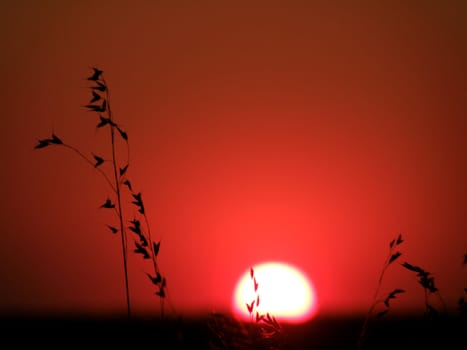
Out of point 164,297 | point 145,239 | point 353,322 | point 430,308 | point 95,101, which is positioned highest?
point 95,101

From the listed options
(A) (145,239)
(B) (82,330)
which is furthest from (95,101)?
(B) (82,330)

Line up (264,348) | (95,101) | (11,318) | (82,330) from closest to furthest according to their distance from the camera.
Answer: (264,348) < (95,101) < (82,330) < (11,318)

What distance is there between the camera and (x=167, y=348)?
2.65 m

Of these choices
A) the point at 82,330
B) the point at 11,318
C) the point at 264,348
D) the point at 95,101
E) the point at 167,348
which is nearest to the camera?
the point at 167,348

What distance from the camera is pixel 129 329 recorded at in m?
2.74

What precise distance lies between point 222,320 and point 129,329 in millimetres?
480

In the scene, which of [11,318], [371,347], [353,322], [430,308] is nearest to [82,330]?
[371,347]

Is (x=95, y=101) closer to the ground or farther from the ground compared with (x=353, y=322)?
farther from the ground

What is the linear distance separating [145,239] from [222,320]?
1.91ft

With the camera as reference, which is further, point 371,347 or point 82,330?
point 82,330

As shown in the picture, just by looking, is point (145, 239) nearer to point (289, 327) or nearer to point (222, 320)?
A: point (222, 320)

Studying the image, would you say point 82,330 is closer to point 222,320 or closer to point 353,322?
point 222,320

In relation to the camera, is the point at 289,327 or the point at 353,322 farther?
the point at 353,322

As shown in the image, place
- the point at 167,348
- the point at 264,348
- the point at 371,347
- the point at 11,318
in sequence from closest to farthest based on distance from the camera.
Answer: the point at 167,348
the point at 264,348
the point at 371,347
the point at 11,318
